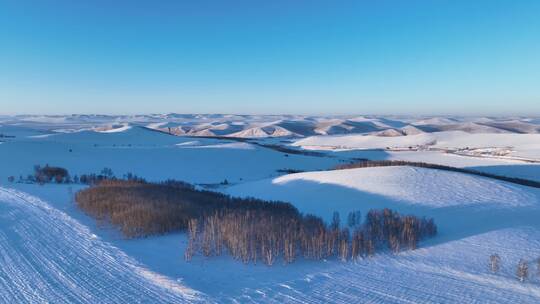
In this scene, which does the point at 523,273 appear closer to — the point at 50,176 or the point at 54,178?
the point at 54,178

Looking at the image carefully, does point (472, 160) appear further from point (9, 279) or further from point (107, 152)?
point (9, 279)

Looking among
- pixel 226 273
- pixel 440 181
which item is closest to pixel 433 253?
pixel 226 273

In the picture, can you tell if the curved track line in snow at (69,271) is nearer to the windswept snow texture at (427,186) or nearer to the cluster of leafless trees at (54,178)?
the windswept snow texture at (427,186)

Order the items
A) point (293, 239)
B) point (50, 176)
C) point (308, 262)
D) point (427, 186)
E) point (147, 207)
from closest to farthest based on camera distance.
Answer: point (308, 262), point (293, 239), point (147, 207), point (427, 186), point (50, 176)

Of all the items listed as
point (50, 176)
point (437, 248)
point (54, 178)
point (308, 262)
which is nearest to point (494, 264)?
point (437, 248)

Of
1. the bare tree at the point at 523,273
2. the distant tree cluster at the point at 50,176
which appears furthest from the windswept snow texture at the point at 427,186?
the distant tree cluster at the point at 50,176

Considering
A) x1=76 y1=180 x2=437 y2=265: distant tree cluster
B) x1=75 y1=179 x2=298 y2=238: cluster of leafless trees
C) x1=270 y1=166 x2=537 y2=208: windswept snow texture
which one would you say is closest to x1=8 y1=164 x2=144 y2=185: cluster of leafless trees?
x1=75 y1=179 x2=298 y2=238: cluster of leafless trees
